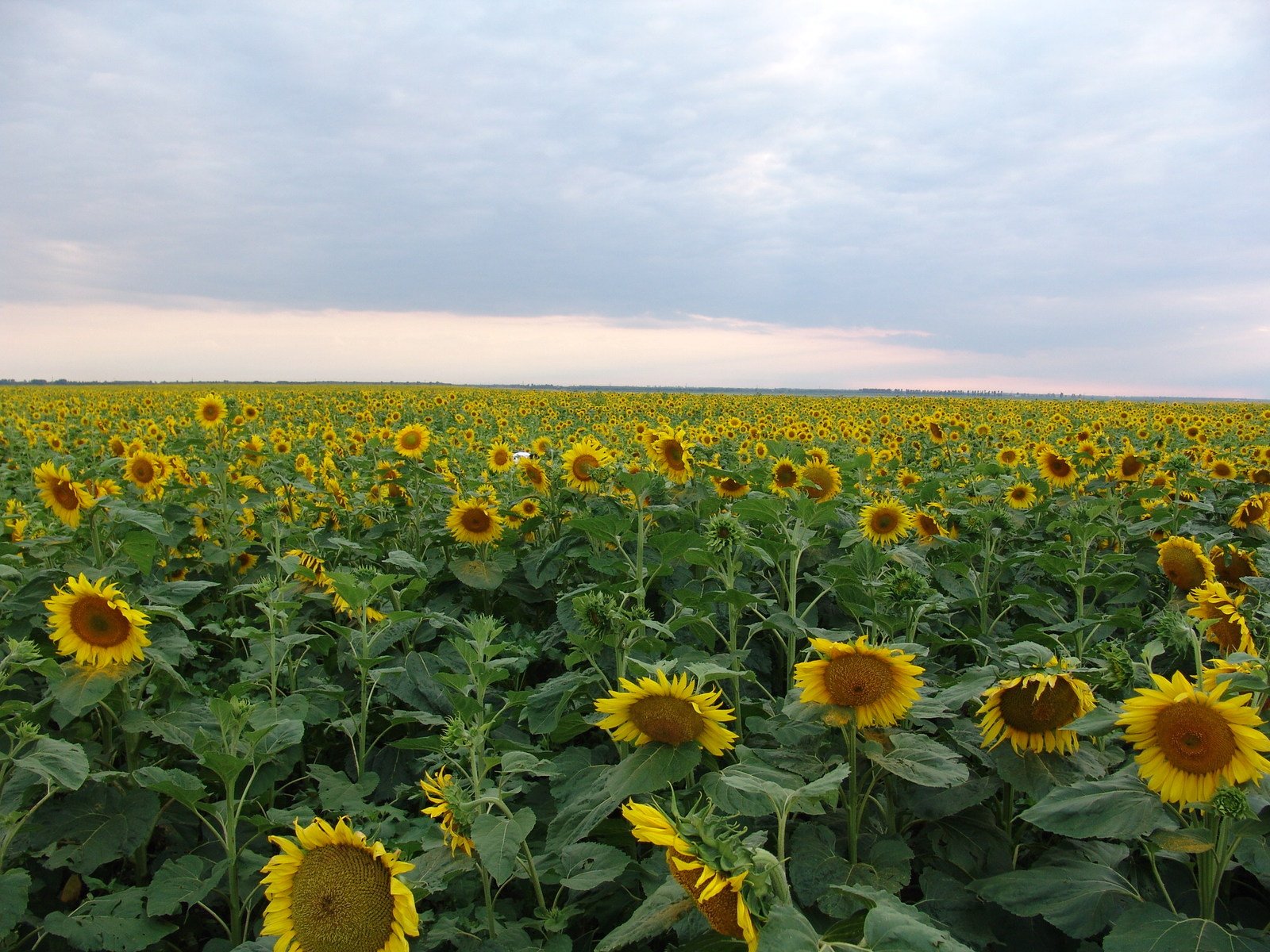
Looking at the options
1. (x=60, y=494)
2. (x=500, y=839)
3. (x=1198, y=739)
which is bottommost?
(x=500, y=839)

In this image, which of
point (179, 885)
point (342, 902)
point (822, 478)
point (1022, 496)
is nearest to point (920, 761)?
point (342, 902)

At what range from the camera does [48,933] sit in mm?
2473

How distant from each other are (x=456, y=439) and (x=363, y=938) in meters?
9.25

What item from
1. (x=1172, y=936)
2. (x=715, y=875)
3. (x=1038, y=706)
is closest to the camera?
(x=715, y=875)

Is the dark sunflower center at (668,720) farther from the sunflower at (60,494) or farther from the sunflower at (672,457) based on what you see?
the sunflower at (60,494)

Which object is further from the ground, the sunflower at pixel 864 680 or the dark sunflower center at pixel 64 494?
the dark sunflower center at pixel 64 494

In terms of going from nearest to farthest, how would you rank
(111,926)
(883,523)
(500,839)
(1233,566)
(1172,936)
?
(1172,936), (500,839), (111,926), (1233,566), (883,523)

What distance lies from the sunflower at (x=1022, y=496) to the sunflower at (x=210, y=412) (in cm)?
692

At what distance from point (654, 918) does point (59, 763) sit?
2.00 meters

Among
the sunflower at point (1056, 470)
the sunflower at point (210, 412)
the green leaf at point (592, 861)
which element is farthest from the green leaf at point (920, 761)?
the sunflower at point (210, 412)

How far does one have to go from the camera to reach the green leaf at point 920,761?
1882 mm

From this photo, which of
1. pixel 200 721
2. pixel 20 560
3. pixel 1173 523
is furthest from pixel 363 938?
pixel 1173 523

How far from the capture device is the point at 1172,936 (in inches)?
63.7

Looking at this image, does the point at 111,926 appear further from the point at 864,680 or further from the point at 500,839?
the point at 864,680
